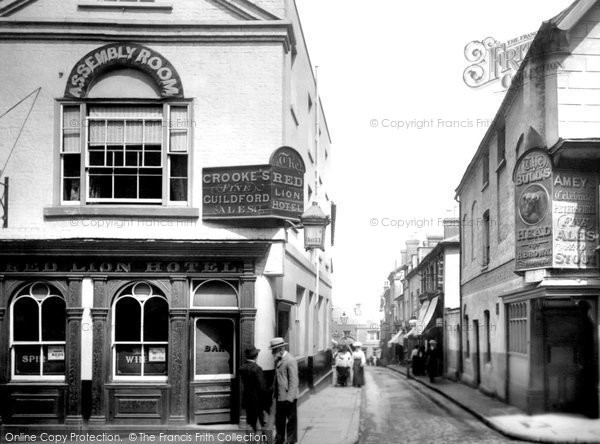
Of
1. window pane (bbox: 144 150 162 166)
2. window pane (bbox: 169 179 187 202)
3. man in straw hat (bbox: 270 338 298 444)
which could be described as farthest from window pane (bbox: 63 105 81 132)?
man in straw hat (bbox: 270 338 298 444)

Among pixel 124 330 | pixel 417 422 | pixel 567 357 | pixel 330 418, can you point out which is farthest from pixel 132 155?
pixel 567 357

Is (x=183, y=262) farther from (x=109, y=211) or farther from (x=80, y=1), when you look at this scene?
(x=80, y=1)

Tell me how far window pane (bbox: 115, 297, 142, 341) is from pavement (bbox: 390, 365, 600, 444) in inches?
298

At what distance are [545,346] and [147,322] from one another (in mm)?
9120

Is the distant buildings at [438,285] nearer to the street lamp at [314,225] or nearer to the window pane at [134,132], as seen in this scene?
the street lamp at [314,225]

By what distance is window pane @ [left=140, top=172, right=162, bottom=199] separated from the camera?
14812 millimetres

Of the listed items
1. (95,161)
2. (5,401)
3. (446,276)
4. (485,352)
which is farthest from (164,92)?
(446,276)

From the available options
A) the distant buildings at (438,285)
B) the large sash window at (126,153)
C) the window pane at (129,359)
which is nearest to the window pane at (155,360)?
the window pane at (129,359)

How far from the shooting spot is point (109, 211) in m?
14.6

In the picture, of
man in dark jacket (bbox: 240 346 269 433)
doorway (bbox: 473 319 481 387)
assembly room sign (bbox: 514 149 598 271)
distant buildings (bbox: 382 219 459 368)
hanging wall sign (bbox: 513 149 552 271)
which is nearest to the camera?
man in dark jacket (bbox: 240 346 269 433)

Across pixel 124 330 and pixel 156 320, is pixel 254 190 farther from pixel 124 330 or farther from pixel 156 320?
pixel 124 330

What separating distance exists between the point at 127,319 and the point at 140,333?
36 centimetres

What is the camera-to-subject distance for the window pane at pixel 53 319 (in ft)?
47.8

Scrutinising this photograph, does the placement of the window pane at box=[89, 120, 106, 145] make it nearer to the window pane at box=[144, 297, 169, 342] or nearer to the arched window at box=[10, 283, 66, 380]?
the arched window at box=[10, 283, 66, 380]
